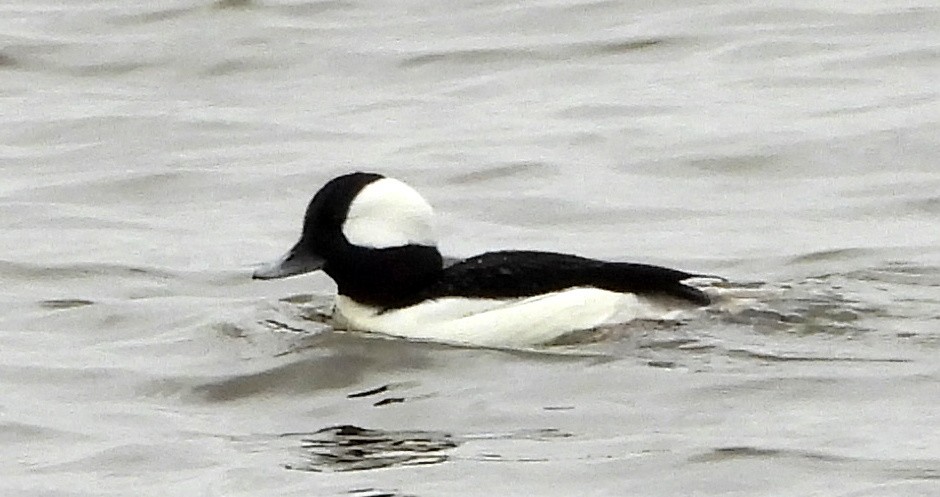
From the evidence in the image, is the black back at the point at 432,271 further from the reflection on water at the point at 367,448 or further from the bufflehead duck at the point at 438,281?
the reflection on water at the point at 367,448

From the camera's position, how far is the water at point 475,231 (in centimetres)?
843

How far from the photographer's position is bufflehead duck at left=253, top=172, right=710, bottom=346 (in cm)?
983

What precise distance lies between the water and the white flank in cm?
7

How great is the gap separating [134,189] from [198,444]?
16.1 feet

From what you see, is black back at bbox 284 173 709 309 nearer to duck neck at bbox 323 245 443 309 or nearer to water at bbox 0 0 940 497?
duck neck at bbox 323 245 443 309

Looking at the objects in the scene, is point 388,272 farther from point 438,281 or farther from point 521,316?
point 521,316

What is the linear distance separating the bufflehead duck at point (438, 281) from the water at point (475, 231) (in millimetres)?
97

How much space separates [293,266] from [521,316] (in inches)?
35.6

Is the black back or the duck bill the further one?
the duck bill

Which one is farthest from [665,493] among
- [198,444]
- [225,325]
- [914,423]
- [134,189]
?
[134,189]

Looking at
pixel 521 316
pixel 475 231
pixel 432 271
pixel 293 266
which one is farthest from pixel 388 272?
pixel 475 231

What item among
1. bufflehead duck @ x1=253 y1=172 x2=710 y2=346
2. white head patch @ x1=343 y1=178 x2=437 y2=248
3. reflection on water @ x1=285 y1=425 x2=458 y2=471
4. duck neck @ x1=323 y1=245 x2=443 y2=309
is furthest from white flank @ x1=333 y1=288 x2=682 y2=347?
reflection on water @ x1=285 y1=425 x2=458 y2=471

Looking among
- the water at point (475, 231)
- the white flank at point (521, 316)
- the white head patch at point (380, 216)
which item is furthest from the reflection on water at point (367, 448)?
the white head patch at point (380, 216)

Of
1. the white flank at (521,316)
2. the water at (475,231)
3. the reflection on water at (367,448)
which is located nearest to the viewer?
the reflection on water at (367,448)
